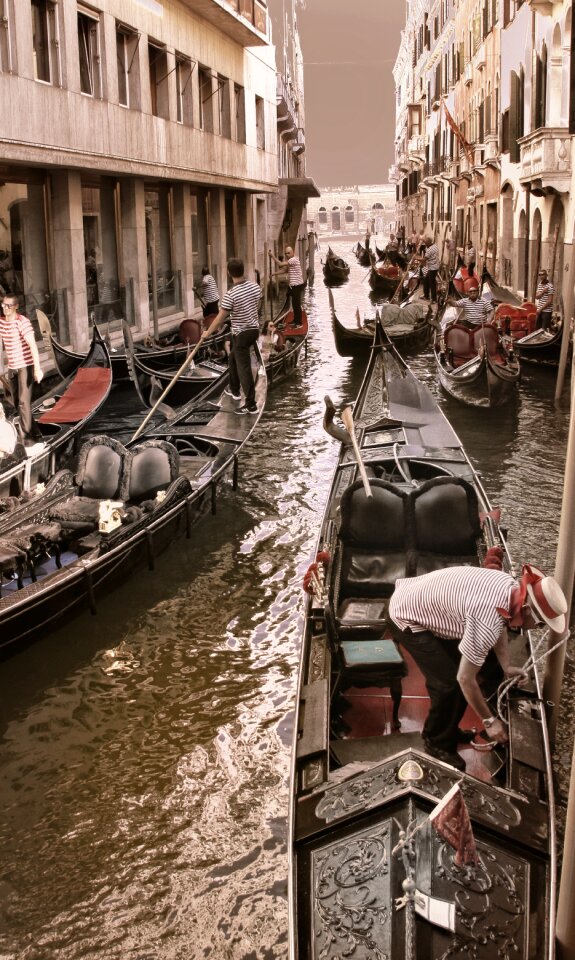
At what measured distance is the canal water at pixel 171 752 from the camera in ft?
10.2

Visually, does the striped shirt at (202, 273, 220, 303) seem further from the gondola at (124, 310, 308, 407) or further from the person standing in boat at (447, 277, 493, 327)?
the person standing in boat at (447, 277, 493, 327)

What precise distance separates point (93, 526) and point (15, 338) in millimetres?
2280

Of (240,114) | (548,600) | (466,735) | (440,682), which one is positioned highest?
(240,114)

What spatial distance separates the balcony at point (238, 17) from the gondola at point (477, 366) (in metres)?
6.08

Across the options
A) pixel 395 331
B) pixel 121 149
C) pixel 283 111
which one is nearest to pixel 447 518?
pixel 121 149

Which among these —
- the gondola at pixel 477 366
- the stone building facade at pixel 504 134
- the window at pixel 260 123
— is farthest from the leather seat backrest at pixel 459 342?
the window at pixel 260 123

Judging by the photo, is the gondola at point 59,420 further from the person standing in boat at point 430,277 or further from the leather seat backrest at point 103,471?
the person standing in boat at point 430,277

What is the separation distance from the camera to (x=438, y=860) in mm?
2340

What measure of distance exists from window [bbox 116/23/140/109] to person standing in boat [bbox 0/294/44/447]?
539cm

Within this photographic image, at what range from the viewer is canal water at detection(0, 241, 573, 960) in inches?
123

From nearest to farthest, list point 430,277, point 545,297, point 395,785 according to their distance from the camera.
Result: point 395,785 → point 545,297 → point 430,277

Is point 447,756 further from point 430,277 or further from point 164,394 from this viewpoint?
point 430,277

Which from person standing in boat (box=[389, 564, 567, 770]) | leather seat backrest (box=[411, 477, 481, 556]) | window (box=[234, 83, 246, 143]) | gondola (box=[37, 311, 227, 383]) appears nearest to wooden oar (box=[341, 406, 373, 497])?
leather seat backrest (box=[411, 477, 481, 556])

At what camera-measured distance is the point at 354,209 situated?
Result: 71625 millimetres
